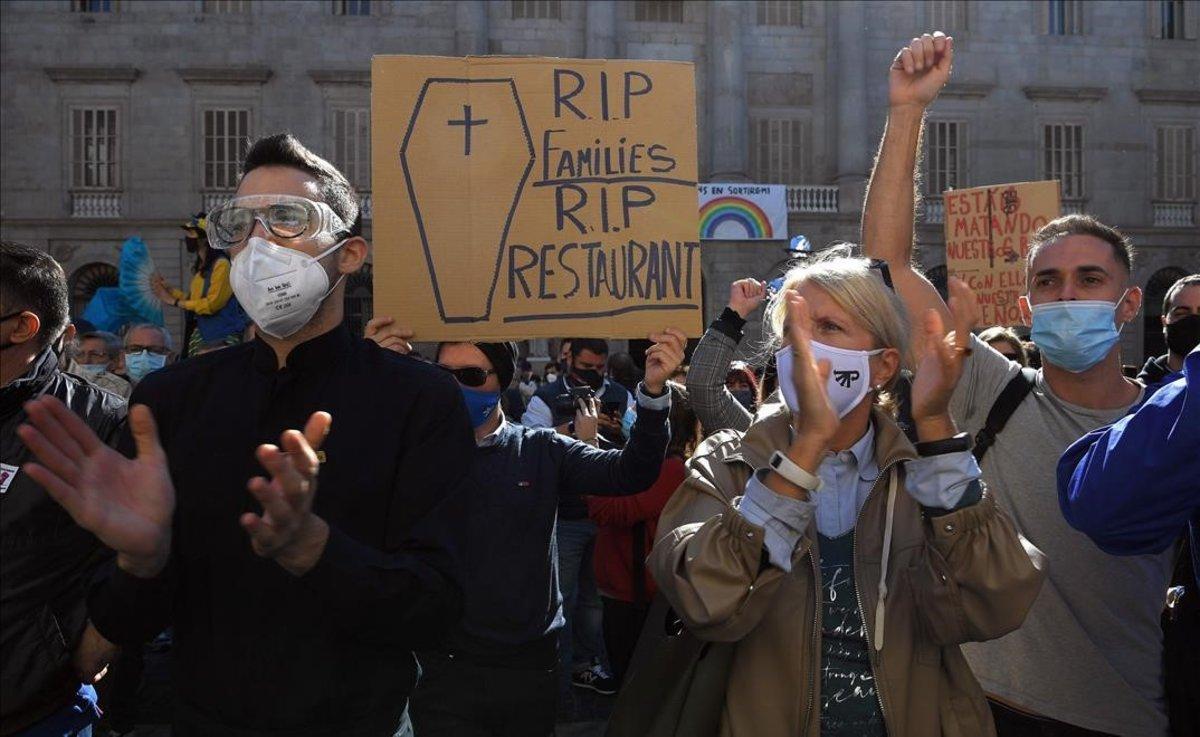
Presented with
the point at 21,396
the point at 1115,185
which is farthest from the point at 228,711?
the point at 1115,185

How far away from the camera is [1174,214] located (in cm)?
2450

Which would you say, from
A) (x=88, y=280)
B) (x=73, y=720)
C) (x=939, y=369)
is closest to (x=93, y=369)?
(x=73, y=720)

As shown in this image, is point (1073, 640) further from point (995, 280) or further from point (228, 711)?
point (995, 280)

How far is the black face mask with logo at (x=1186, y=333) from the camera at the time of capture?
4.14 m

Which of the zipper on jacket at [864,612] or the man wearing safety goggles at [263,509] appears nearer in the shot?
the man wearing safety goggles at [263,509]

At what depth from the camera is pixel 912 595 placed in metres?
2.10

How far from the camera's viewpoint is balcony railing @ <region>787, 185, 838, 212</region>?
926 inches

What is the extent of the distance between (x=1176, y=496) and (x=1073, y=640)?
2.74ft

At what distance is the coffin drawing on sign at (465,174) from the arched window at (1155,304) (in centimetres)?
2365

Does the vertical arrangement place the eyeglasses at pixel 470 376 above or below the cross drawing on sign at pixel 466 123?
below

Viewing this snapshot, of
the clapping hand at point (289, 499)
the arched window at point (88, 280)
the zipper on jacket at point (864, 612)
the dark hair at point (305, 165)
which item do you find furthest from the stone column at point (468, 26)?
the clapping hand at point (289, 499)

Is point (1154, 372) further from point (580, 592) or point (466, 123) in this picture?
point (580, 592)

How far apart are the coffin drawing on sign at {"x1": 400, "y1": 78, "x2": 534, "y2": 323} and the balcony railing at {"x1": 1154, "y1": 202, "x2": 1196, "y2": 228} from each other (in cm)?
2506

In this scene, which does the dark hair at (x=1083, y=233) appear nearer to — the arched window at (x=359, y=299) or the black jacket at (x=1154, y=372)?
the black jacket at (x=1154, y=372)
